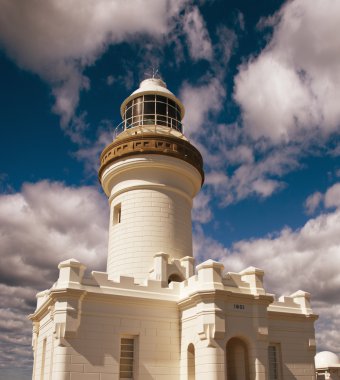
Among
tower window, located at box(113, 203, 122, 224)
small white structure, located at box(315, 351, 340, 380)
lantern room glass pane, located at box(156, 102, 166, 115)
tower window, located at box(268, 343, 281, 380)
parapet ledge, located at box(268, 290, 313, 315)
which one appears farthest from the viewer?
small white structure, located at box(315, 351, 340, 380)

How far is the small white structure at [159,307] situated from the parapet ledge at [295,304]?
0.06 meters

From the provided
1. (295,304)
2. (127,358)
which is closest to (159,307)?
(127,358)

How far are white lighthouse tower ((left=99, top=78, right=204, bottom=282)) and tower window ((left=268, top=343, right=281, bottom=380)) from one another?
6603 millimetres

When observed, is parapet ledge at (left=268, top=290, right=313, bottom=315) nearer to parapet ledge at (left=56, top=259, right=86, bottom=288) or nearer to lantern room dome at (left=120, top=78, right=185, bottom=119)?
parapet ledge at (left=56, top=259, right=86, bottom=288)

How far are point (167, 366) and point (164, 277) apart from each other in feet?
14.0

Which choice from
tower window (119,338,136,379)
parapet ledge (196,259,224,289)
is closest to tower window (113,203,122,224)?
tower window (119,338,136,379)

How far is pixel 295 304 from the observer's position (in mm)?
22062

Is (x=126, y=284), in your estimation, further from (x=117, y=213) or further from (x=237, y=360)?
(x=117, y=213)

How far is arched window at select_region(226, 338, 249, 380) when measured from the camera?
1794cm

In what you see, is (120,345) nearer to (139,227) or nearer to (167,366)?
(167,366)

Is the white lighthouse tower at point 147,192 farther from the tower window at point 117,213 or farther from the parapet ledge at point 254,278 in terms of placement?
the parapet ledge at point 254,278

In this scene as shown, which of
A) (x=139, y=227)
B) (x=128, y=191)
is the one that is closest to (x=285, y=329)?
(x=139, y=227)

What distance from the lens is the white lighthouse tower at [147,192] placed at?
75.6 ft

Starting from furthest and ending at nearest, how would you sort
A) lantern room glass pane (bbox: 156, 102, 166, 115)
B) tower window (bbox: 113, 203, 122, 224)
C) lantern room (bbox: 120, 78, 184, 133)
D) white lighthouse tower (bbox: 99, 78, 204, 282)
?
lantern room glass pane (bbox: 156, 102, 166, 115) < lantern room (bbox: 120, 78, 184, 133) < tower window (bbox: 113, 203, 122, 224) < white lighthouse tower (bbox: 99, 78, 204, 282)
